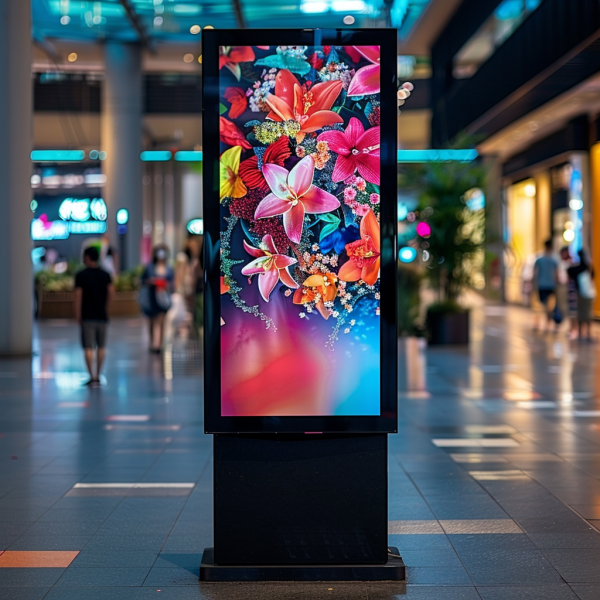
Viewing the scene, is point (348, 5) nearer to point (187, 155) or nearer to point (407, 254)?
point (407, 254)

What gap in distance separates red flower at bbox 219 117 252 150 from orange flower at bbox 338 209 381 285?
2.07 ft

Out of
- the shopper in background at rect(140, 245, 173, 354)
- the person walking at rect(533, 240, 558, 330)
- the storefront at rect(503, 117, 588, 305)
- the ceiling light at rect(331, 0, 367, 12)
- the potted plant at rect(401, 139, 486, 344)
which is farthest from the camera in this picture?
the storefront at rect(503, 117, 588, 305)

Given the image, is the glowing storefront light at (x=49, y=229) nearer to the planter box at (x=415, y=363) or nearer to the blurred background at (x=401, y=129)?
the blurred background at (x=401, y=129)

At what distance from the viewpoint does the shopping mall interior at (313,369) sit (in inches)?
175

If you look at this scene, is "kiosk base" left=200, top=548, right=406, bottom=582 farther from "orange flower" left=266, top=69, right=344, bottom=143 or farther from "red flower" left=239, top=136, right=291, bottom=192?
"orange flower" left=266, top=69, right=344, bottom=143

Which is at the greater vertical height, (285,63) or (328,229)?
(285,63)

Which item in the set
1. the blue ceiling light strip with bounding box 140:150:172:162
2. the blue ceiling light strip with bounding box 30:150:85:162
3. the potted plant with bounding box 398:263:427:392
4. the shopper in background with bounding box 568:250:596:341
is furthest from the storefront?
the blue ceiling light strip with bounding box 30:150:85:162


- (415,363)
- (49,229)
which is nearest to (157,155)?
(49,229)

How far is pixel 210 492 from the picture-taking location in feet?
20.8

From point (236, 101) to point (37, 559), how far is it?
241cm

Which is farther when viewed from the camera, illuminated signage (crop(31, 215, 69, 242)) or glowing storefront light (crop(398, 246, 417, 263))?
illuminated signage (crop(31, 215, 69, 242))

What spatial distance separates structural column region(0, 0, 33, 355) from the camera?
15102 mm

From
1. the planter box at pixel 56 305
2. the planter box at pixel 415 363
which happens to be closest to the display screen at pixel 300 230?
the planter box at pixel 415 363

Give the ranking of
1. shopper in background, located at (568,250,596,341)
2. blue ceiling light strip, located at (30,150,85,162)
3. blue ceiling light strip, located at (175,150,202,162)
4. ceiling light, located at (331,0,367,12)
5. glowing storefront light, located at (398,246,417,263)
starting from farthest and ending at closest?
blue ceiling light strip, located at (175,150,202,162), blue ceiling light strip, located at (30,150,85,162), ceiling light, located at (331,0,367,12), glowing storefront light, located at (398,246,417,263), shopper in background, located at (568,250,596,341)
